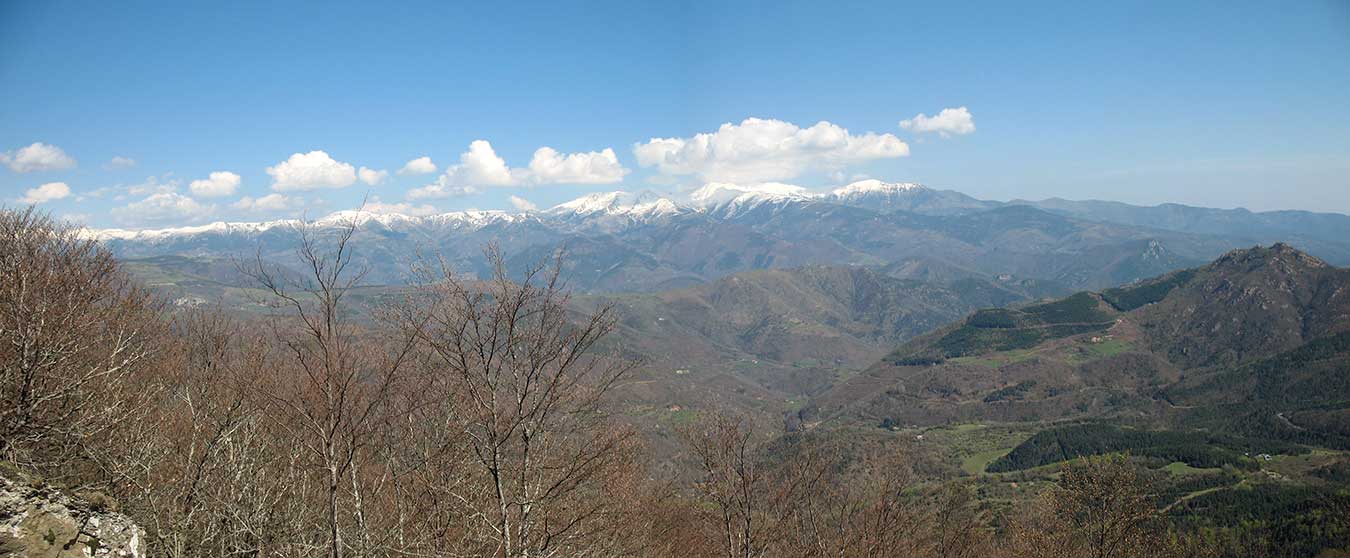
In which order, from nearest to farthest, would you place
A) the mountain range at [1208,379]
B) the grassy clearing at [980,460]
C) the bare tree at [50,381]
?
1. the bare tree at [50,381]
2. the grassy clearing at [980,460]
3. the mountain range at [1208,379]

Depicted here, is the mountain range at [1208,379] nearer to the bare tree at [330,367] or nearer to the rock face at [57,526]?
the bare tree at [330,367]

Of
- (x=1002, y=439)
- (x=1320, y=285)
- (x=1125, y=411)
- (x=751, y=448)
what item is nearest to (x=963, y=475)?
(x=1002, y=439)

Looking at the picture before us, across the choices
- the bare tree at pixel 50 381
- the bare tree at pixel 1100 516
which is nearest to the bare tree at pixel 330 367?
the bare tree at pixel 50 381

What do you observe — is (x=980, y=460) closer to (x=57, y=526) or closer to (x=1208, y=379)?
(x=1208, y=379)

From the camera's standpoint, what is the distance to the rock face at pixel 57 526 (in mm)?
8852

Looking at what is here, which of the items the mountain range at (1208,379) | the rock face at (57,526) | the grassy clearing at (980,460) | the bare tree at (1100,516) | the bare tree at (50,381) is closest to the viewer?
the rock face at (57,526)

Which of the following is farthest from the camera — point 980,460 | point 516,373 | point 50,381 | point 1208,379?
point 1208,379

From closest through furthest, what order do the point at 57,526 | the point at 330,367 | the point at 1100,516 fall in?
the point at 57,526
the point at 330,367
the point at 1100,516

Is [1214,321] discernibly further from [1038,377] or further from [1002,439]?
[1002,439]

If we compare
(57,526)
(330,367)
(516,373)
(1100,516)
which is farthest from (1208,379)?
(57,526)

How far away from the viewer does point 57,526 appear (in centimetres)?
931

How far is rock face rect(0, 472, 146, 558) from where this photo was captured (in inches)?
348

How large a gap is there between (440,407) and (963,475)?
12874 centimetres

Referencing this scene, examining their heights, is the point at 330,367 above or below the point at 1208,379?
above
